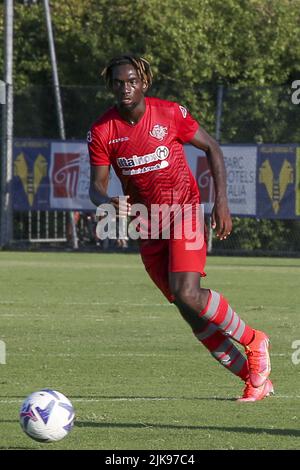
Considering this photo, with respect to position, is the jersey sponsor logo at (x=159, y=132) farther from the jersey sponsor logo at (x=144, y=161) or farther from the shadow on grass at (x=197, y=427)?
the shadow on grass at (x=197, y=427)

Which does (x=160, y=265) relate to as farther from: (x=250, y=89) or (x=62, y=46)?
(x=62, y=46)

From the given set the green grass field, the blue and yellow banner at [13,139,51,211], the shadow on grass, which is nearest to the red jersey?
the green grass field

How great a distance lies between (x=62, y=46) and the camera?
→ 3391cm

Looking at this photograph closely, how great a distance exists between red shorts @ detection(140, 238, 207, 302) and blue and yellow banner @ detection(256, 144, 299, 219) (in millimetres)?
16543

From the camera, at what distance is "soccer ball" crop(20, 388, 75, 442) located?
6777 mm

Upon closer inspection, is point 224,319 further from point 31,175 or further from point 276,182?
point 31,175

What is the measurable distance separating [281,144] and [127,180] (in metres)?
17.0

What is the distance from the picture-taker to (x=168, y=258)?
8.45m

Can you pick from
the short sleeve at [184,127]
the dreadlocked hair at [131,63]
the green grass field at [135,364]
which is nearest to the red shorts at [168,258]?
the short sleeve at [184,127]

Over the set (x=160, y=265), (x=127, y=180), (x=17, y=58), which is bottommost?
(x=160, y=265)

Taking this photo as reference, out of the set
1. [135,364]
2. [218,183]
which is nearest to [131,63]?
[218,183]

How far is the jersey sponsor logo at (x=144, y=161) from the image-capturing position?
8.48 meters
